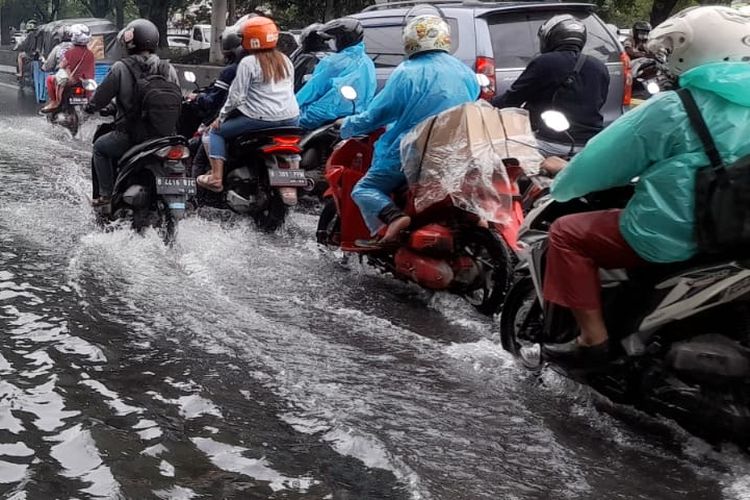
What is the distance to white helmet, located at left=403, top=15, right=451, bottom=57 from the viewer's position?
618 centimetres

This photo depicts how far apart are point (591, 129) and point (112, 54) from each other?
16135 millimetres

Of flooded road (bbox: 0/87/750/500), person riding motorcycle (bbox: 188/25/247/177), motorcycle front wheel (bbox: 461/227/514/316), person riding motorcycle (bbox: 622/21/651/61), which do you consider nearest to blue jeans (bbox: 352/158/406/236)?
flooded road (bbox: 0/87/750/500)

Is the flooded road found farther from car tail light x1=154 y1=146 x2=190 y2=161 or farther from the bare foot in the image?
car tail light x1=154 y1=146 x2=190 y2=161

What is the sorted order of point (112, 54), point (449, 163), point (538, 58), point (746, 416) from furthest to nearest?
1. point (112, 54)
2. point (538, 58)
3. point (449, 163)
4. point (746, 416)

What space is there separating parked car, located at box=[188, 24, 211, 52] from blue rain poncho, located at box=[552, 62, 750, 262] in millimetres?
36377

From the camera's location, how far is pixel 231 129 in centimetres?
793

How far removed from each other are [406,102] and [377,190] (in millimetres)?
643

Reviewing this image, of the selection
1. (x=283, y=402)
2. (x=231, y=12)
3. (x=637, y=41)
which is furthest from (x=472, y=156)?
(x=231, y=12)

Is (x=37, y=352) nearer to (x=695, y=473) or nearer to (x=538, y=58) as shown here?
(x=695, y=473)

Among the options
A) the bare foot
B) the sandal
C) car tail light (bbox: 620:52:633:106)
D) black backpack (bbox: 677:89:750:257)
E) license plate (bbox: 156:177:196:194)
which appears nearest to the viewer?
black backpack (bbox: 677:89:750:257)

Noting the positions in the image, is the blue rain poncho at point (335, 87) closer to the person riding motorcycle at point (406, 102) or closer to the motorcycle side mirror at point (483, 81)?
Result: the motorcycle side mirror at point (483, 81)

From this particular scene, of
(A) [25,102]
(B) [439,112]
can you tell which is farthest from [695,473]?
(A) [25,102]

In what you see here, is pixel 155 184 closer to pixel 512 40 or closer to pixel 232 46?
pixel 232 46

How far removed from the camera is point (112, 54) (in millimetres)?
20953
